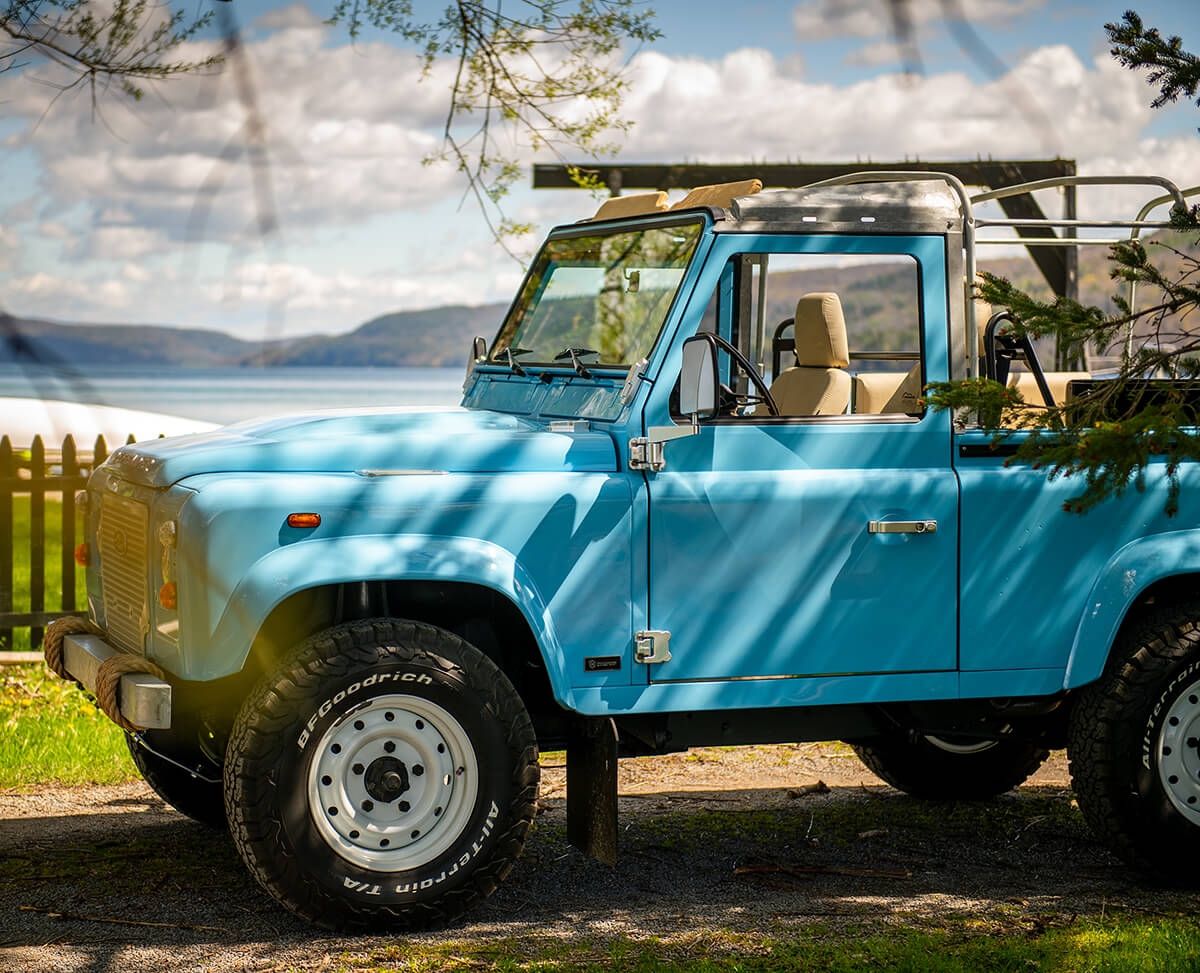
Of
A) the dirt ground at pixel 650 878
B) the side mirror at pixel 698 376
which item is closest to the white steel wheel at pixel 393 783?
the dirt ground at pixel 650 878

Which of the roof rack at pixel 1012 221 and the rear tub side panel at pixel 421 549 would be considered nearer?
the rear tub side panel at pixel 421 549

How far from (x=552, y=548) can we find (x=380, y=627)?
0.61 metres

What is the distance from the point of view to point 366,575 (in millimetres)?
4223

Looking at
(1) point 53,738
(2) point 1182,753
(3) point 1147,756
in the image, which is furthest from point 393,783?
(1) point 53,738

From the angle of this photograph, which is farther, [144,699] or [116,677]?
[116,677]

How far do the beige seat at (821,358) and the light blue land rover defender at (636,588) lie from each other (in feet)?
0.04

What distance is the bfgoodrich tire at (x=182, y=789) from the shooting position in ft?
18.3

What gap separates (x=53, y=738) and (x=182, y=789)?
6.66ft

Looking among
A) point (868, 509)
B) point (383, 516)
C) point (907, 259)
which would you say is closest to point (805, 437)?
point (868, 509)

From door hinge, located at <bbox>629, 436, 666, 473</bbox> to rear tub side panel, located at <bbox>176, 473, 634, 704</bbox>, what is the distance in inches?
3.4

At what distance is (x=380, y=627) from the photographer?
4.39 m

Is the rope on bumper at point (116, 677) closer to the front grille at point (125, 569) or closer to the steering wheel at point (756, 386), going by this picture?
the front grille at point (125, 569)

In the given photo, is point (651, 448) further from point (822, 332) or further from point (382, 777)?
point (382, 777)

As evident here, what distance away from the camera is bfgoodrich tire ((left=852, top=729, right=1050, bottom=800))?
6.34 m
